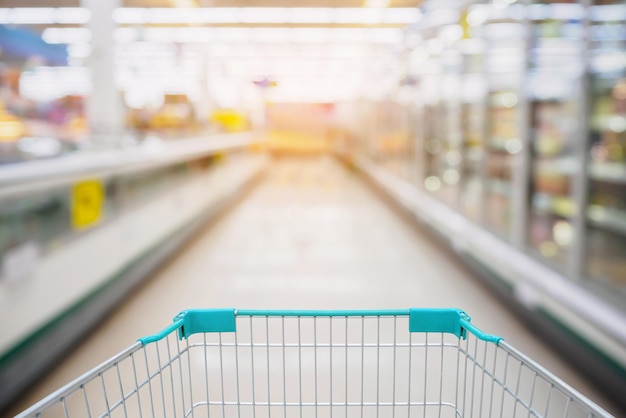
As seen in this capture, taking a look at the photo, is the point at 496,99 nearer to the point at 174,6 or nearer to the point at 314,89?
the point at 174,6

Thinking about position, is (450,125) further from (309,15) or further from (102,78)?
(309,15)

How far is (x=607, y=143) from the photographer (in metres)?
4.47

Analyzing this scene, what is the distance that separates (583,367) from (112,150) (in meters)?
3.39

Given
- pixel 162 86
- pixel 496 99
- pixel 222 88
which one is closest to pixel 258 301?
pixel 496 99

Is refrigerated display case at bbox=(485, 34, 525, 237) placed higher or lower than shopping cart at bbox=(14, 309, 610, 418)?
higher

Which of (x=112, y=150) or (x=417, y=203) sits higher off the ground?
(x=112, y=150)

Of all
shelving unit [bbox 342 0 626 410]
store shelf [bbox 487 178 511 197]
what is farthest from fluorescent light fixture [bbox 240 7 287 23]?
store shelf [bbox 487 178 511 197]

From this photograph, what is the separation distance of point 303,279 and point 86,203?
5.32 ft

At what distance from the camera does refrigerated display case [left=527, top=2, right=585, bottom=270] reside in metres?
3.38

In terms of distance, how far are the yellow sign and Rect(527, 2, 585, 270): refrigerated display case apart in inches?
109

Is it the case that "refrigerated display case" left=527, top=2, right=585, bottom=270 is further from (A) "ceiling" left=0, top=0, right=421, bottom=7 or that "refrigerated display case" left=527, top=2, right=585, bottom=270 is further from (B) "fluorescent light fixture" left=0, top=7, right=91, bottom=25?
(A) "ceiling" left=0, top=0, right=421, bottom=7

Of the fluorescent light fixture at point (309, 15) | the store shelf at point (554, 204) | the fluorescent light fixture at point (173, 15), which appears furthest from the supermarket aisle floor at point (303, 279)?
the fluorescent light fixture at point (309, 15)

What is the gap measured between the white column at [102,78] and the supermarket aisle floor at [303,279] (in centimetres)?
117

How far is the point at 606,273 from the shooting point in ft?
14.4
